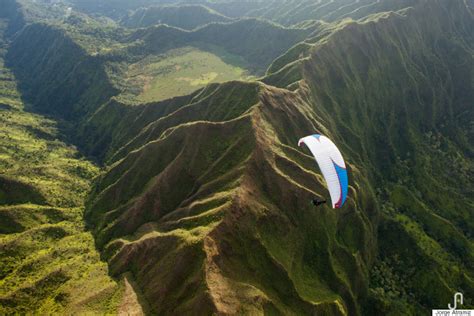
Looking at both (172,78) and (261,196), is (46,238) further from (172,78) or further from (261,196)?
(172,78)

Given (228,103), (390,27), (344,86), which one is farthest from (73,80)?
(390,27)

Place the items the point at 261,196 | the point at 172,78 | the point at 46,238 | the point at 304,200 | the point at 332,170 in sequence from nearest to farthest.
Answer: the point at 332,170, the point at 261,196, the point at 304,200, the point at 46,238, the point at 172,78

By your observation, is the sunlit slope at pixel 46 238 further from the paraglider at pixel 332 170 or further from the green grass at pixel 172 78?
the green grass at pixel 172 78

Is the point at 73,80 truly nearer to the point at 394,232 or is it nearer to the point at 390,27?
the point at 390,27

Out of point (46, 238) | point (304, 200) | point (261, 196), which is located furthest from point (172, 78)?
point (261, 196)

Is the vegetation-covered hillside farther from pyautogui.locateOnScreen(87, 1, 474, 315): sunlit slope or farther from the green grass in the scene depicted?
the green grass

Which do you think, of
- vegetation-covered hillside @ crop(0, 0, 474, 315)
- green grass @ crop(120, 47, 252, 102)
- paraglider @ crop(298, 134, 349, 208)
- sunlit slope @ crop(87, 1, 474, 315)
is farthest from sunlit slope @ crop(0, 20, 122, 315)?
green grass @ crop(120, 47, 252, 102)
